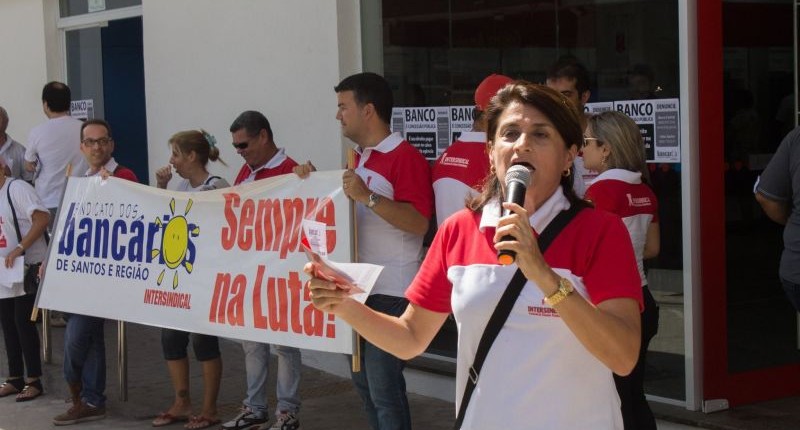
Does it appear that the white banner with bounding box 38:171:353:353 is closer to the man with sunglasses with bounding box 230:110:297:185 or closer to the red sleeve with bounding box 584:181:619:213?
the man with sunglasses with bounding box 230:110:297:185

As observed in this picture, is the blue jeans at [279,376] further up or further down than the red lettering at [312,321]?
further down

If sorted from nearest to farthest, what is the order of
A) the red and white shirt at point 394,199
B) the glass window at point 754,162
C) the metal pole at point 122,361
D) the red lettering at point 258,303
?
the red and white shirt at point 394,199 → the red lettering at point 258,303 → the glass window at point 754,162 → the metal pole at point 122,361

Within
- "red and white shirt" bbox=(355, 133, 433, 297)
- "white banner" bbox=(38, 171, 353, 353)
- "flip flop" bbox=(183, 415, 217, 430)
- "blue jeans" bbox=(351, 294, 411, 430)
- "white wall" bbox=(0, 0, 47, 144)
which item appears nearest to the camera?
"blue jeans" bbox=(351, 294, 411, 430)

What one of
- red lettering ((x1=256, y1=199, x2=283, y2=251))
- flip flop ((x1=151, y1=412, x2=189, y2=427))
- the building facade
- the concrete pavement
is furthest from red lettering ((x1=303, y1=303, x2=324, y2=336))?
the building facade

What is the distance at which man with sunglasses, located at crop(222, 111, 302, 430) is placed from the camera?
22.6 ft

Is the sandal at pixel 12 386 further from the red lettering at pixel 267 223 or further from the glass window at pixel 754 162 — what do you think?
the glass window at pixel 754 162

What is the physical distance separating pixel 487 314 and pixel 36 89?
1013 centimetres

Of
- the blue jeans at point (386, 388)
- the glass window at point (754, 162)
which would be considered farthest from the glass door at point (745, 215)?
the blue jeans at point (386, 388)

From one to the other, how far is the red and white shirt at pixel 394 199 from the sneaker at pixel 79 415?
2.83 metres

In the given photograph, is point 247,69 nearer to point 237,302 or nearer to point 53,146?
point 53,146

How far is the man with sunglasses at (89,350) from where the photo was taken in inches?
Result: 297

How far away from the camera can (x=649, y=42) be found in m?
6.54

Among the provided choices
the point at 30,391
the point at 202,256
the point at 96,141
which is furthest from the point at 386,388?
the point at 30,391

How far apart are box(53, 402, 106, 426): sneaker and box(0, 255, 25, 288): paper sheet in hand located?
3.18 feet
